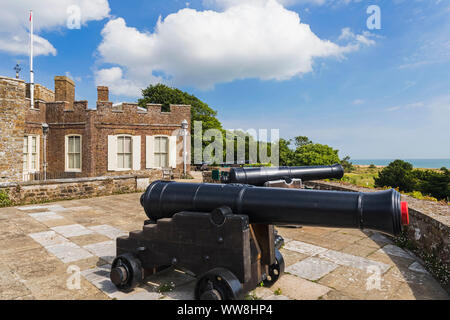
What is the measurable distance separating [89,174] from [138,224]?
1018cm

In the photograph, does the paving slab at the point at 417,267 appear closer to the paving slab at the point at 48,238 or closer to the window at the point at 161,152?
the paving slab at the point at 48,238

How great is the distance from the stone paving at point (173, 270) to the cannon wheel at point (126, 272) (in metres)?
0.11

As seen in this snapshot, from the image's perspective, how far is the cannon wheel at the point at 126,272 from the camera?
3209mm

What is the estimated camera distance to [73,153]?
633 inches

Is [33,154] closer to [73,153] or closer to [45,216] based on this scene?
[73,153]

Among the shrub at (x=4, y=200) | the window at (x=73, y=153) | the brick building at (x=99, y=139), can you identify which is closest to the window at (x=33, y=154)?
the brick building at (x=99, y=139)

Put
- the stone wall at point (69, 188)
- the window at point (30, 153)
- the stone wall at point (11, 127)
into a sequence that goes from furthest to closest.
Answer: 1. the window at point (30, 153)
2. the stone wall at point (11, 127)
3. the stone wall at point (69, 188)

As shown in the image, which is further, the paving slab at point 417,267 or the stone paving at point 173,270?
the paving slab at point 417,267

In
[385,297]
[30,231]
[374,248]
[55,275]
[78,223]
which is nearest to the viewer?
[385,297]

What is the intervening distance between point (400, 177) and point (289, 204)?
450 inches
